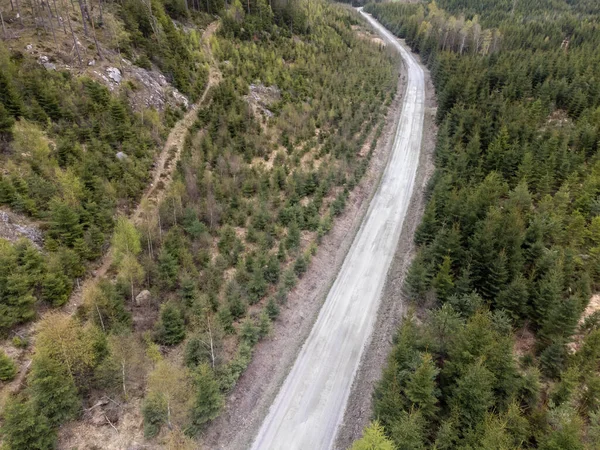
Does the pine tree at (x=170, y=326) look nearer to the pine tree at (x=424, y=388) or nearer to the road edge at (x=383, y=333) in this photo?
the road edge at (x=383, y=333)

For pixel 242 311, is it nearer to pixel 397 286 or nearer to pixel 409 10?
pixel 397 286

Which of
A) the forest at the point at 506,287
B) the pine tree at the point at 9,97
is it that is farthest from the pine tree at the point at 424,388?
the pine tree at the point at 9,97

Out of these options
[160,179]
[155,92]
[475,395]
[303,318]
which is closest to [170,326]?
[303,318]

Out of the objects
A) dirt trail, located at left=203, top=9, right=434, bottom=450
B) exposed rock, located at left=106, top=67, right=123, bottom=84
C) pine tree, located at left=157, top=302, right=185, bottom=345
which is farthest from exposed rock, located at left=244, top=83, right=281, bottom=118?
pine tree, located at left=157, top=302, right=185, bottom=345

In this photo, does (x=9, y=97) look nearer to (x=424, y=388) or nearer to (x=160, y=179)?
(x=160, y=179)

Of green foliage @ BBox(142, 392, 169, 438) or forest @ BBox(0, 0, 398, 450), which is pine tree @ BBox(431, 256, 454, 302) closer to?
forest @ BBox(0, 0, 398, 450)
